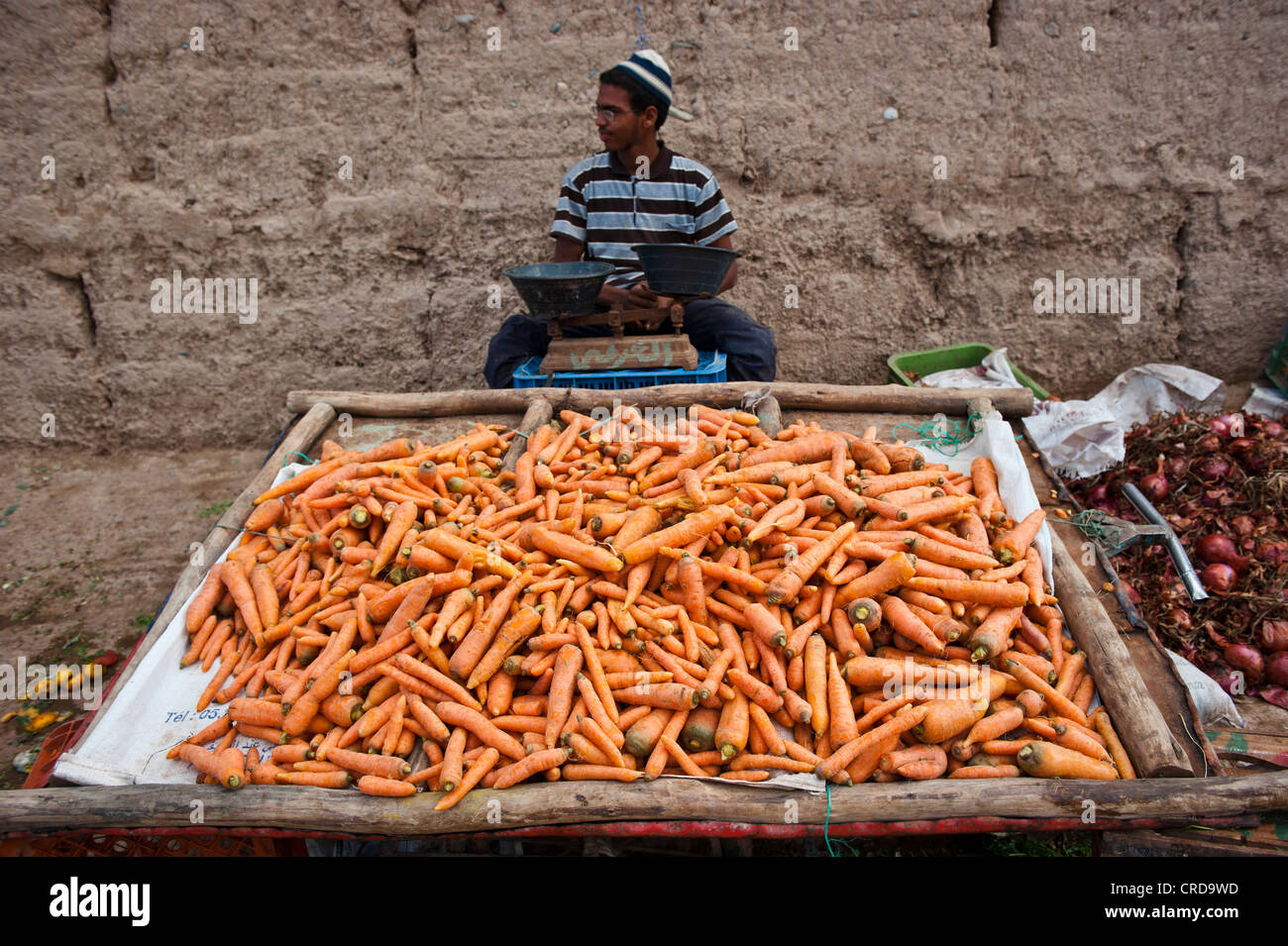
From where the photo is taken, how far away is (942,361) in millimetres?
4887

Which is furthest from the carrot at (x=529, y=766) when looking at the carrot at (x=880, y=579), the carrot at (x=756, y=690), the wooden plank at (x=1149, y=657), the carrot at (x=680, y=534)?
the wooden plank at (x=1149, y=657)

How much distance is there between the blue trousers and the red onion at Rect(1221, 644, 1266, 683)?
2384 millimetres

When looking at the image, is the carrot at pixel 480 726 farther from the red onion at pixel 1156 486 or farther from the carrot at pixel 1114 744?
the red onion at pixel 1156 486

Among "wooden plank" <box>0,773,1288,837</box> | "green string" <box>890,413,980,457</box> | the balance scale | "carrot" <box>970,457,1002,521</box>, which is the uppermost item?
the balance scale

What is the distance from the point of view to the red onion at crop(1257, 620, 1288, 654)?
124 inches

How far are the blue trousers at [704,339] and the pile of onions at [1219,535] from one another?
1875 millimetres

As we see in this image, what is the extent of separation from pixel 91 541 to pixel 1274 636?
6.16m

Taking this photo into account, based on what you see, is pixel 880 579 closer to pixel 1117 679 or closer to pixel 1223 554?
pixel 1117 679

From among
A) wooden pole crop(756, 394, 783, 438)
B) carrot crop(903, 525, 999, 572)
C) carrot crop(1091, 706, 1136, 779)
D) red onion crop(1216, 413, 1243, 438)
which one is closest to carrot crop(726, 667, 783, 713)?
carrot crop(903, 525, 999, 572)

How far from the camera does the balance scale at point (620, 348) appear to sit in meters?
3.62

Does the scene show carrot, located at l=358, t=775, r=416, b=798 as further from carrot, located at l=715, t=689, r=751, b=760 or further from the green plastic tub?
the green plastic tub
